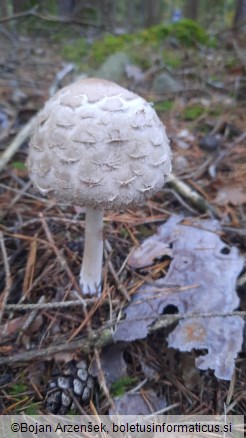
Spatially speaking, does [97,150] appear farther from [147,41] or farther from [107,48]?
[147,41]

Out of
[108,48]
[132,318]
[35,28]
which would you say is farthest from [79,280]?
[35,28]

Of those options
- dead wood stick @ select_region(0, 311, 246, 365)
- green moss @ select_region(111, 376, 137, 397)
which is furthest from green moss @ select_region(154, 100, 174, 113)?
green moss @ select_region(111, 376, 137, 397)

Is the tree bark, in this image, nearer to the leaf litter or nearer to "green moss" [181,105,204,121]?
"green moss" [181,105,204,121]

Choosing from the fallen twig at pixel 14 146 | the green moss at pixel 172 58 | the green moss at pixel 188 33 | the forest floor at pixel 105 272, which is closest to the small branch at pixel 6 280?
the forest floor at pixel 105 272

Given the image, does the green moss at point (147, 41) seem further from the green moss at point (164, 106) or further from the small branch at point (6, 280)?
the small branch at point (6, 280)

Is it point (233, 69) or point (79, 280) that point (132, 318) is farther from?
point (233, 69)

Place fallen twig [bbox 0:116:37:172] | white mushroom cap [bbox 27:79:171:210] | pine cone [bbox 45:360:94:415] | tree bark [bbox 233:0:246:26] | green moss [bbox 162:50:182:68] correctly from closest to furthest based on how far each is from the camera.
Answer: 1. white mushroom cap [bbox 27:79:171:210]
2. pine cone [bbox 45:360:94:415]
3. fallen twig [bbox 0:116:37:172]
4. green moss [bbox 162:50:182:68]
5. tree bark [bbox 233:0:246:26]

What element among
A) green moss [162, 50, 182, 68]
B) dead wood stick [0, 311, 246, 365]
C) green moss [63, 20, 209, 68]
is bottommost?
dead wood stick [0, 311, 246, 365]
